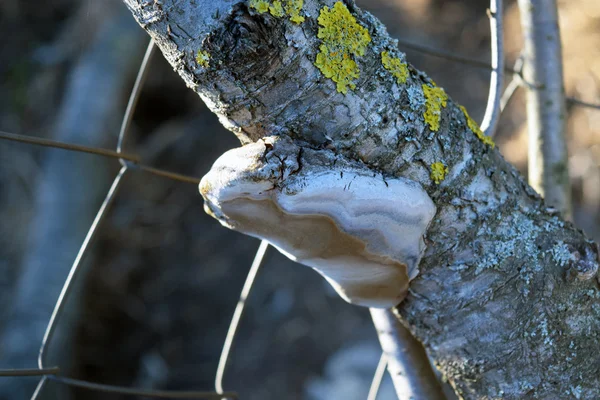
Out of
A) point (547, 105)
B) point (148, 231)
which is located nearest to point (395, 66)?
point (547, 105)

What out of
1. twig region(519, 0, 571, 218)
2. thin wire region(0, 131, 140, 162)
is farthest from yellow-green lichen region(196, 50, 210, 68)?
twig region(519, 0, 571, 218)

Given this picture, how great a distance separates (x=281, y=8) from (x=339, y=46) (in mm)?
49

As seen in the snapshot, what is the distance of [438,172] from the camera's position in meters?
0.44

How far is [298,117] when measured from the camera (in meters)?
0.39

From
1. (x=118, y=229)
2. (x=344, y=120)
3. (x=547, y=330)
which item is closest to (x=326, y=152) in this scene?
(x=344, y=120)

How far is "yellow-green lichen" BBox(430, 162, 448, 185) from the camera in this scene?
1.42 feet

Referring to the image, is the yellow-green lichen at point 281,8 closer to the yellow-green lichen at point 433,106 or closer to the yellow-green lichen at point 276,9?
the yellow-green lichen at point 276,9

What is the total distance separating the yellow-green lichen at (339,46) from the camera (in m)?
0.38

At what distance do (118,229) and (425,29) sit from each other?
4.78ft

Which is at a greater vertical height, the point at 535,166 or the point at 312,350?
the point at 312,350

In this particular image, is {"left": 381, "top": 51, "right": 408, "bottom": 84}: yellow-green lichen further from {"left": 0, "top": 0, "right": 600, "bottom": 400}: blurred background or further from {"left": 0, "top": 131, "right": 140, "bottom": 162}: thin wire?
{"left": 0, "top": 0, "right": 600, "bottom": 400}: blurred background

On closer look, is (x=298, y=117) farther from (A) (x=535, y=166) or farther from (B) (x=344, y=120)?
(A) (x=535, y=166)

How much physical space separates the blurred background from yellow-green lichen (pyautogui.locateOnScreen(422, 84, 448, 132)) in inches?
56.7

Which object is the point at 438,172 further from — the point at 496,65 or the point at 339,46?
the point at 496,65
